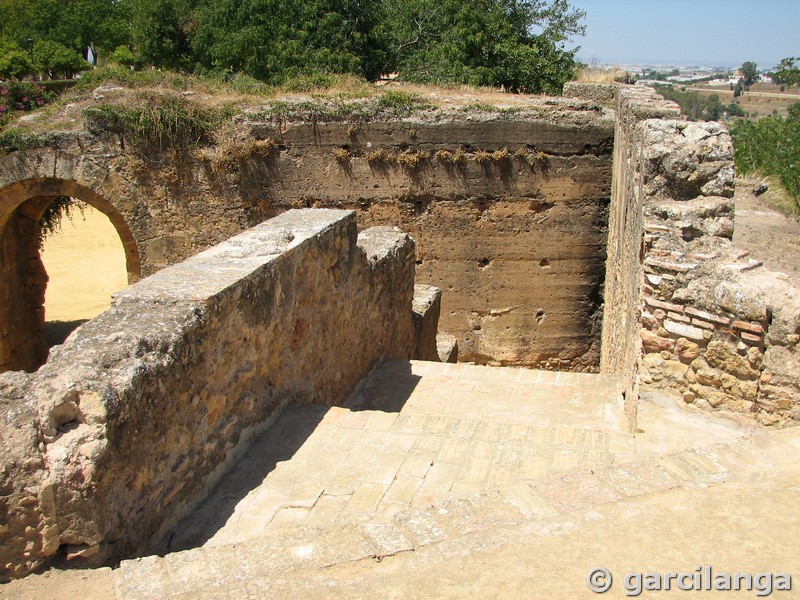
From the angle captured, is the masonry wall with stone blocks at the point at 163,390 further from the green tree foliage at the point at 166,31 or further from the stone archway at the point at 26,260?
the green tree foliage at the point at 166,31

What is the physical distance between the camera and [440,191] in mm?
9938

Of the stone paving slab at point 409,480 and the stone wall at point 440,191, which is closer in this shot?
the stone paving slab at point 409,480

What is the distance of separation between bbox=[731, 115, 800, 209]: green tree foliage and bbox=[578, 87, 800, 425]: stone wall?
7.01 meters

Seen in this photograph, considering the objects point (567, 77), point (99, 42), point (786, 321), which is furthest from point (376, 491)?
point (99, 42)

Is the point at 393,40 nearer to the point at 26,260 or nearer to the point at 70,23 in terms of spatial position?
the point at 26,260

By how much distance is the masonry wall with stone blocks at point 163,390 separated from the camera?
2.93 metres

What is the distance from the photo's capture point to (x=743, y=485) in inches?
123

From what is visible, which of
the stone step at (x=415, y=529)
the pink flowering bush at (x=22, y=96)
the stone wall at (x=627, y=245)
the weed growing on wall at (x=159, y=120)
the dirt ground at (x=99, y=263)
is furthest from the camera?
the pink flowering bush at (x=22, y=96)

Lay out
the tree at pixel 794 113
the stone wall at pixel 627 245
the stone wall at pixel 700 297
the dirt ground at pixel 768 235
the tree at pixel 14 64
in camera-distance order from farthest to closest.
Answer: the tree at pixel 14 64 → the tree at pixel 794 113 → the dirt ground at pixel 768 235 → the stone wall at pixel 627 245 → the stone wall at pixel 700 297

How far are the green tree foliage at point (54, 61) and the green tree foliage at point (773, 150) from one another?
22382 millimetres

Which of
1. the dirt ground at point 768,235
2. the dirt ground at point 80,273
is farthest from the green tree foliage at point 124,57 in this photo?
the dirt ground at point 768,235

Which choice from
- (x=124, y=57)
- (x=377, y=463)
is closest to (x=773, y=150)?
(x=377, y=463)

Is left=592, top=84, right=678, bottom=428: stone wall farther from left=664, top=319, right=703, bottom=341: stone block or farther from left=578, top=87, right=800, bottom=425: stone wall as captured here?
left=664, top=319, right=703, bottom=341: stone block

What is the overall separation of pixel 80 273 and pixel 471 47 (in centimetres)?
980
